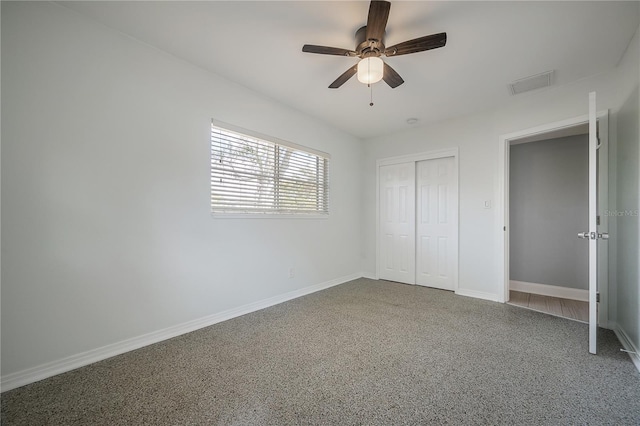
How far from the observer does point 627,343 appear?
2.14m

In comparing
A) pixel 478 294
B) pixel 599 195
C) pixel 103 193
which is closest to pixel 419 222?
pixel 478 294

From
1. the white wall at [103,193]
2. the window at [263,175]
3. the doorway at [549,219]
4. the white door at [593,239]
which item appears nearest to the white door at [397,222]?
the window at [263,175]

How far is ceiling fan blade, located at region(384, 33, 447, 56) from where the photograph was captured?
1.82 m

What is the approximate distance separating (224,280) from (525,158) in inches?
184

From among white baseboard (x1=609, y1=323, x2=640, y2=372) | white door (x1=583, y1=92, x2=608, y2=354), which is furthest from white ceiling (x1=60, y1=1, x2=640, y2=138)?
white baseboard (x1=609, y1=323, x2=640, y2=372)

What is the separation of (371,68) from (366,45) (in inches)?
6.4

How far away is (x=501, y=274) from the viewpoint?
133 inches

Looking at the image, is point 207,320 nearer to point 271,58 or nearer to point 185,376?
point 185,376

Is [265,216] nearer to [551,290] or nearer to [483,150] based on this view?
Result: [483,150]

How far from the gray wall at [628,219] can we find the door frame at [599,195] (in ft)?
0.42

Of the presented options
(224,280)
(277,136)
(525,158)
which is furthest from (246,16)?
(525,158)

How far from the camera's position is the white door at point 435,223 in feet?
12.9

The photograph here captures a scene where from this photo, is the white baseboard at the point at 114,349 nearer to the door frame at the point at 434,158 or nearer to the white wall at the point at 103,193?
the white wall at the point at 103,193

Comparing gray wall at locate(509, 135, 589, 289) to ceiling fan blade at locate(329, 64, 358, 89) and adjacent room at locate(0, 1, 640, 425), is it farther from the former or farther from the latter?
ceiling fan blade at locate(329, 64, 358, 89)
